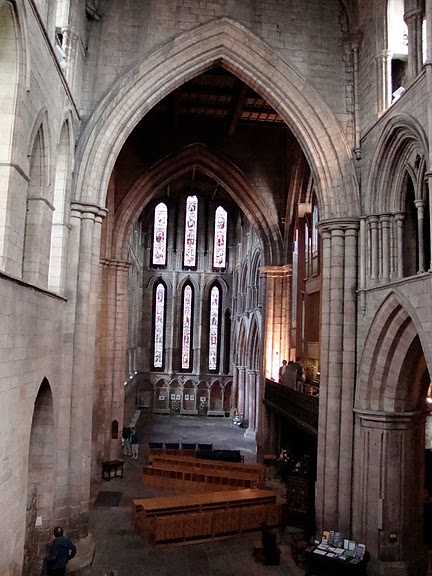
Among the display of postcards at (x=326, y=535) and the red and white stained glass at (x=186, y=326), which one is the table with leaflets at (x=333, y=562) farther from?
the red and white stained glass at (x=186, y=326)

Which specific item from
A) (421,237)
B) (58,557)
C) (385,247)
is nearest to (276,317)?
(385,247)

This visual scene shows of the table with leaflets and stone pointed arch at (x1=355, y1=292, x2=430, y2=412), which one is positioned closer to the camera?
the table with leaflets

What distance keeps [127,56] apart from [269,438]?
14942mm

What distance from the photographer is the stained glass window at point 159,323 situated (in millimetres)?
35719

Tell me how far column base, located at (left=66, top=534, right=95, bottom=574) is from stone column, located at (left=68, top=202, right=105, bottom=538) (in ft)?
0.56

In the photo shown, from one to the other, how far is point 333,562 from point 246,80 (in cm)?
1109

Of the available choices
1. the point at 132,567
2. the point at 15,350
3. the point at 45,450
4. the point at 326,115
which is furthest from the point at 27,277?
the point at 326,115

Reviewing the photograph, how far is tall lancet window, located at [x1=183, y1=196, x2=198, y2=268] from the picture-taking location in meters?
35.9

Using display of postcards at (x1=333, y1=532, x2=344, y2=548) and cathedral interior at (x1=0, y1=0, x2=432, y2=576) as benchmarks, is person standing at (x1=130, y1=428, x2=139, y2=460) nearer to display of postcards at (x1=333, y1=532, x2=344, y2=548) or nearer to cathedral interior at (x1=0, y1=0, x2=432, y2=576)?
cathedral interior at (x1=0, y1=0, x2=432, y2=576)

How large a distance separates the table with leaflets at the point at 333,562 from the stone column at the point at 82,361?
4.86m

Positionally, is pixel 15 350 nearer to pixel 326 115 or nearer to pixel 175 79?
pixel 175 79

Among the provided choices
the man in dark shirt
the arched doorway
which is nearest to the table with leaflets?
the man in dark shirt

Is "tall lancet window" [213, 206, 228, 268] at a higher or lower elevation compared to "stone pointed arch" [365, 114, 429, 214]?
higher

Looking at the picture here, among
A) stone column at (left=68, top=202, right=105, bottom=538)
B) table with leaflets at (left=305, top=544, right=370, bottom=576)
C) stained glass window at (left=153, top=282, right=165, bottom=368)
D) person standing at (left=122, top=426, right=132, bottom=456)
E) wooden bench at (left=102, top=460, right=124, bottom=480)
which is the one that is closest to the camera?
table with leaflets at (left=305, top=544, right=370, bottom=576)
